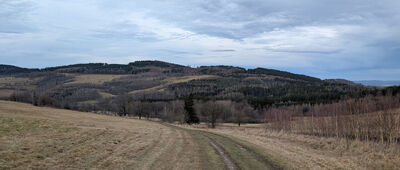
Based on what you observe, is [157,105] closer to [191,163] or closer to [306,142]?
[306,142]

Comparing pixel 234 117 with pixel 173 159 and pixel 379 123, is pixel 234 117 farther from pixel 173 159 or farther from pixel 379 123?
pixel 173 159

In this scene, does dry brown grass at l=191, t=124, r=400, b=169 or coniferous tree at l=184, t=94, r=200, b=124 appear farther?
coniferous tree at l=184, t=94, r=200, b=124

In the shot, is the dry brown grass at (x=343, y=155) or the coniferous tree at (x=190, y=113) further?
the coniferous tree at (x=190, y=113)

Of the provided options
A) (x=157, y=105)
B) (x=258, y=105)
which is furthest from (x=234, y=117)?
(x=157, y=105)

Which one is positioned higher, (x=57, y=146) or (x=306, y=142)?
(x=57, y=146)

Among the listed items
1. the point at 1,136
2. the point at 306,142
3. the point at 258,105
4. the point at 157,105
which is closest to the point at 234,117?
the point at 258,105

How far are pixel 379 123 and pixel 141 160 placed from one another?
32089mm

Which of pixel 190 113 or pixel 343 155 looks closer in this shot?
pixel 343 155

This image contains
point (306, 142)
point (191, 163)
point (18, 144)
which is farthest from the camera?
point (306, 142)

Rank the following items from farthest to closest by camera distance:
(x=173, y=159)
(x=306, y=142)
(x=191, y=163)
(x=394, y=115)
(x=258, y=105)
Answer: (x=258, y=105) → (x=306, y=142) → (x=394, y=115) → (x=173, y=159) → (x=191, y=163)

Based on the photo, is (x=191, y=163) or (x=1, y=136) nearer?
(x=191, y=163)

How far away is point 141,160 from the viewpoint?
56.4 feet

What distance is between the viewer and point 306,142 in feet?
130

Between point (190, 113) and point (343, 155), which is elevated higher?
point (343, 155)
